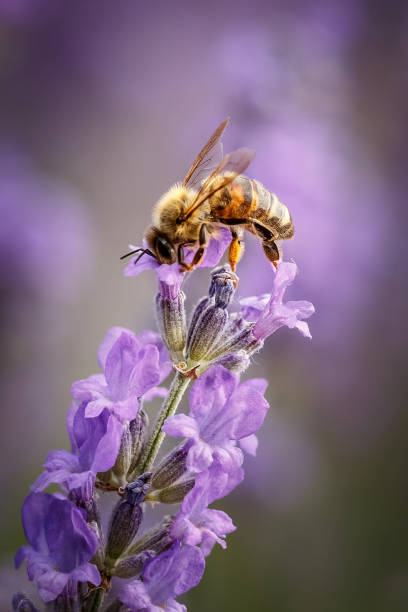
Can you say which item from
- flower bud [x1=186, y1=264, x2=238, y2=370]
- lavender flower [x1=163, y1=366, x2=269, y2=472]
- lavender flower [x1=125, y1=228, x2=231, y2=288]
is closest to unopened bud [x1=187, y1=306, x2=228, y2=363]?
flower bud [x1=186, y1=264, x2=238, y2=370]

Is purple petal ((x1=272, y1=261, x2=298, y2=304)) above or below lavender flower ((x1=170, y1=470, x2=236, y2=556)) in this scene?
above

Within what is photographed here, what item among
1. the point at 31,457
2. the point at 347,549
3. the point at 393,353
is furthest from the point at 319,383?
the point at 31,457

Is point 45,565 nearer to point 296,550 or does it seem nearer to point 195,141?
point 296,550

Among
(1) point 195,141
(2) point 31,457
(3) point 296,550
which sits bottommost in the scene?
(2) point 31,457

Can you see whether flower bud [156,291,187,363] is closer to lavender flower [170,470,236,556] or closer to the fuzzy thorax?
the fuzzy thorax

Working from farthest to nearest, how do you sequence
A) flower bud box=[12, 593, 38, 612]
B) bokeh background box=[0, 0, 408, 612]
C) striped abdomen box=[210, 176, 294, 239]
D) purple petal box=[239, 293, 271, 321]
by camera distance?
bokeh background box=[0, 0, 408, 612], striped abdomen box=[210, 176, 294, 239], purple petal box=[239, 293, 271, 321], flower bud box=[12, 593, 38, 612]

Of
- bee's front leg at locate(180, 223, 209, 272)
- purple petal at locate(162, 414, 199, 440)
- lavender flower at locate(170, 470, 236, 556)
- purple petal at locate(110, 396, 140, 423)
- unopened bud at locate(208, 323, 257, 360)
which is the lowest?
lavender flower at locate(170, 470, 236, 556)
